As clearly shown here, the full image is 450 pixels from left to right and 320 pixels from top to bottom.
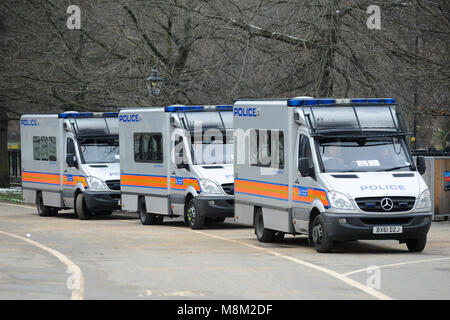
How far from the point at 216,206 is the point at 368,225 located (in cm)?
696

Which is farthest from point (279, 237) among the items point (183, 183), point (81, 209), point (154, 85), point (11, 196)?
point (11, 196)

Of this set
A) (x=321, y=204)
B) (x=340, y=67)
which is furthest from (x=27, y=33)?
(x=321, y=204)

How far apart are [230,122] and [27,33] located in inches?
606

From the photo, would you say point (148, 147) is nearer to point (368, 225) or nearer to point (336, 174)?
point (336, 174)

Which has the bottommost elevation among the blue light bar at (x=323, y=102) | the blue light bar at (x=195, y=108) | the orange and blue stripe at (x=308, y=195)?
the orange and blue stripe at (x=308, y=195)

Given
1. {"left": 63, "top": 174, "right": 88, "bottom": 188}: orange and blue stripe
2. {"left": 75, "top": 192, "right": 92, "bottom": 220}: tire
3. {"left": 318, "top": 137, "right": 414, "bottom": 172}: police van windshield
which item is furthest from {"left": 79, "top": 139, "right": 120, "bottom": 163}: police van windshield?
{"left": 318, "top": 137, "right": 414, "bottom": 172}: police van windshield

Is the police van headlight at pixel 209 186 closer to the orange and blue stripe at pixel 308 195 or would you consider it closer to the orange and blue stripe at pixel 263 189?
the orange and blue stripe at pixel 263 189

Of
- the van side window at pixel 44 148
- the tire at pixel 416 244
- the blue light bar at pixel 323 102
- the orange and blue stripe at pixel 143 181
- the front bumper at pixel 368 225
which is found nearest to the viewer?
the front bumper at pixel 368 225

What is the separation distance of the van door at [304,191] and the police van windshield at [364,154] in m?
0.25

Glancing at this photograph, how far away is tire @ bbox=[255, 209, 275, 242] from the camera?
20.1 metres

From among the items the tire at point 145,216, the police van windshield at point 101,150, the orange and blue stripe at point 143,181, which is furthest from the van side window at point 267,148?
the police van windshield at point 101,150

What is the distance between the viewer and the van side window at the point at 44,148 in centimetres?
3106

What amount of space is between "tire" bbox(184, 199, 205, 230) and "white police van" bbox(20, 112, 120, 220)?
4.52 meters
